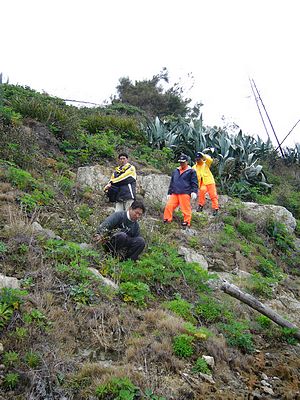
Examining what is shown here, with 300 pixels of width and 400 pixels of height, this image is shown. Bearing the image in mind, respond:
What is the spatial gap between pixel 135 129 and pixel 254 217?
5268 mm

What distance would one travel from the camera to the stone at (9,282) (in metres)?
4.36

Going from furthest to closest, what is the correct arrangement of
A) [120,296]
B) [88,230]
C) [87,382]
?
[88,230] < [120,296] < [87,382]

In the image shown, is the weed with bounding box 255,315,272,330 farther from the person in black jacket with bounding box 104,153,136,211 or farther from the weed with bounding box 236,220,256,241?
the weed with bounding box 236,220,256,241

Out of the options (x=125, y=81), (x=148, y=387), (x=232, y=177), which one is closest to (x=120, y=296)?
(x=148, y=387)

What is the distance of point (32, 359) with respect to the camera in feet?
11.7

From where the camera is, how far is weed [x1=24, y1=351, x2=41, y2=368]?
3.55 m

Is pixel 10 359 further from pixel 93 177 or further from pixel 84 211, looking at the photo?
pixel 93 177

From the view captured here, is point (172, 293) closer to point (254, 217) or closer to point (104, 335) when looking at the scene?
point (104, 335)

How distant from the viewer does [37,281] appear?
185 inches

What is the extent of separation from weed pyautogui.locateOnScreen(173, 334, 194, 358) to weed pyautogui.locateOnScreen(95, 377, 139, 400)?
0.83 meters

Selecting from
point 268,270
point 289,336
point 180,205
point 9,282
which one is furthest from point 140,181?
point 9,282

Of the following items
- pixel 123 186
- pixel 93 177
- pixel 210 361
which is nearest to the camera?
pixel 210 361

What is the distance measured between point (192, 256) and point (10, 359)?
423 cm

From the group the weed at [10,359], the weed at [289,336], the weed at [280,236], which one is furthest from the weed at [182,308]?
the weed at [280,236]
